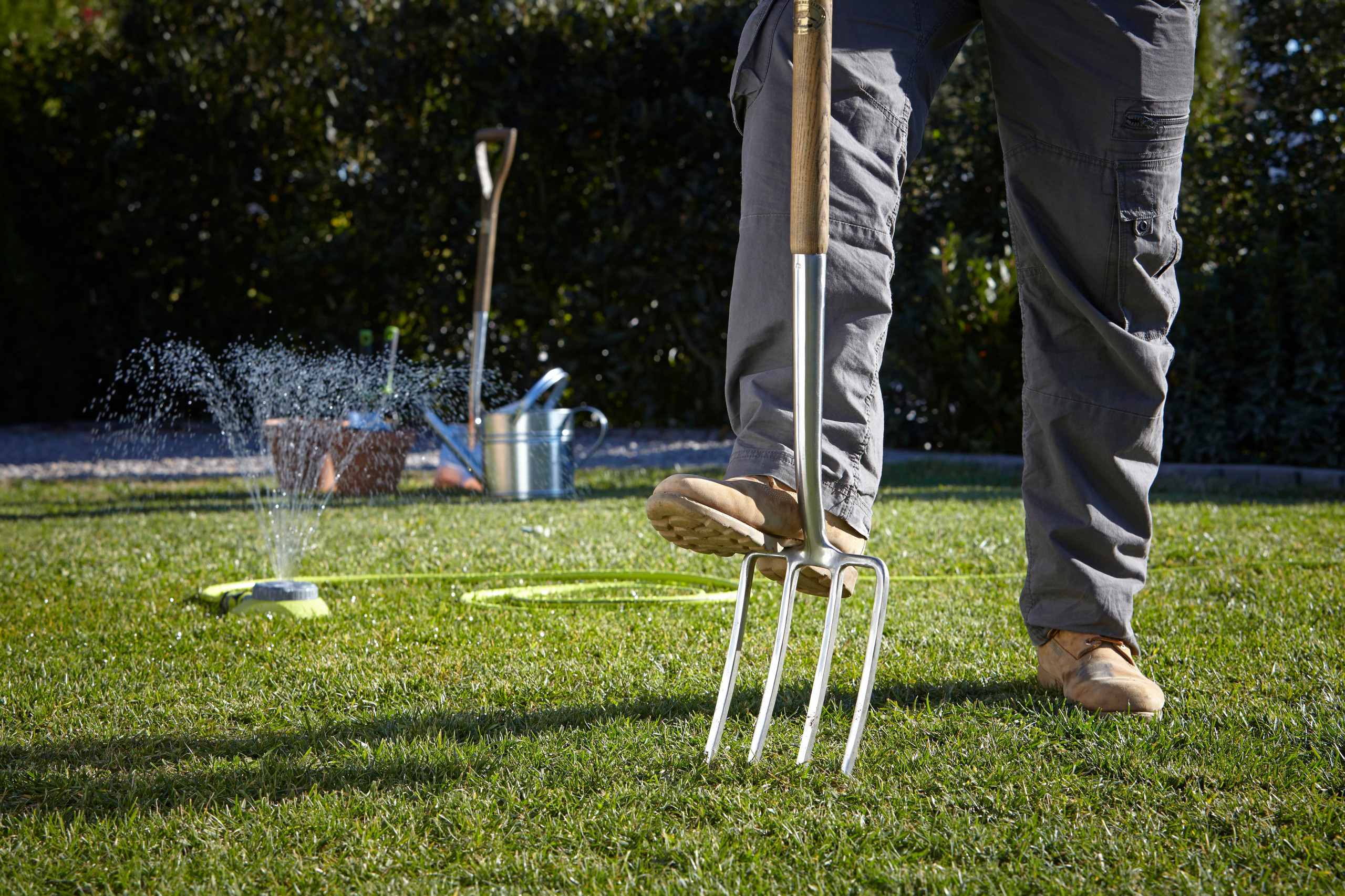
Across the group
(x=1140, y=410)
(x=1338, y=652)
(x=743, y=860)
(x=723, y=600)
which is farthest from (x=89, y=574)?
(x=1338, y=652)

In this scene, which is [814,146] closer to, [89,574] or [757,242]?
[757,242]

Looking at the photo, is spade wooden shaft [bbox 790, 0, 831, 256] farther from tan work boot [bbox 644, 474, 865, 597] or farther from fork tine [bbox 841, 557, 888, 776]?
fork tine [bbox 841, 557, 888, 776]

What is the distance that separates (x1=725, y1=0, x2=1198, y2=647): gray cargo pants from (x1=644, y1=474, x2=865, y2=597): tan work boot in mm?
39

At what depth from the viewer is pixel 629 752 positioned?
1507 mm

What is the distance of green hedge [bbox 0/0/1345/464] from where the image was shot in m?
6.11

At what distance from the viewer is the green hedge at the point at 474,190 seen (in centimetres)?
611

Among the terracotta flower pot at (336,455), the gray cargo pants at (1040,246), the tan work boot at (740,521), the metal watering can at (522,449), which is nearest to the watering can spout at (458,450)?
the metal watering can at (522,449)

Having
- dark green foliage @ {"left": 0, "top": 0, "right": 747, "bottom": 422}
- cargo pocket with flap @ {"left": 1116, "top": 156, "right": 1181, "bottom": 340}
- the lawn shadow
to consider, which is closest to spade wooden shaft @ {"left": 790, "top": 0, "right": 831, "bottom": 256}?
cargo pocket with flap @ {"left": 1116, "top": 156, "right": 1181, "bottom": 340}

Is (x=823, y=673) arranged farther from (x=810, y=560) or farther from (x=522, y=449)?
(x=522, y=449)

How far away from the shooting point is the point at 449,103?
23.9 ft

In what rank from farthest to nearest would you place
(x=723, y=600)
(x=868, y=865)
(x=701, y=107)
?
(x=701, y=107)
(x=723, y=600)
(x=868, y=865)

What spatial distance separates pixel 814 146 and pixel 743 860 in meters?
0.79

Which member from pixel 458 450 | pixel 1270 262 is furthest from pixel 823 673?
pixel 1270 262

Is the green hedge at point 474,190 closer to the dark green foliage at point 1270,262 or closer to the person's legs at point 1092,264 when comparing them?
the dark green foliage at point 1270,262
